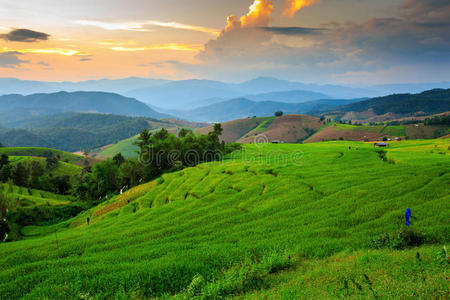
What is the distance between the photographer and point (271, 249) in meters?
18.4

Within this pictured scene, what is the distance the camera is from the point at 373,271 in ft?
44.9

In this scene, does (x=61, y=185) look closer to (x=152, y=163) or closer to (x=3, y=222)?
(x=152, y=163)

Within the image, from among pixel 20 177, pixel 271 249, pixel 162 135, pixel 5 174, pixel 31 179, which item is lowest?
pixel 31 179

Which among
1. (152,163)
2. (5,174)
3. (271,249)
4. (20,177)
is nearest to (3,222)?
(152,163)

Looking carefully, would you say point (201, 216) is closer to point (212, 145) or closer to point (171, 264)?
point (171, 264)

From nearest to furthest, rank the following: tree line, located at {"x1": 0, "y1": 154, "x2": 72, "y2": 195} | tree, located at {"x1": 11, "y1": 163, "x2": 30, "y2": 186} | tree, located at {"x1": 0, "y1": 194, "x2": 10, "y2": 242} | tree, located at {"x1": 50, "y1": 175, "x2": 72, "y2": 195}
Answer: tree, located at {"x1": 0, "y1": 194, "x2": 10, "y2": 242} → tree line, located at {"x1": 0, "y1": 154, "x2": 72, "y2": 195} → tree, located at {"x1": 11, "y1": 163, "x2": 30, "y2": 186} → tree, located at {"x1": 50, "y1": 175, "x2": 72, "y2": 195}

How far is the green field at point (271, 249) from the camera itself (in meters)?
13.4

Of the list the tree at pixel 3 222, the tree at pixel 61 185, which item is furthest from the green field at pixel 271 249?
the tree at pixel 61 185

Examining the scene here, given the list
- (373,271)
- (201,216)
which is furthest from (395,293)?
(201,216)

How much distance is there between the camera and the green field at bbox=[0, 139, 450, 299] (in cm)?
1342

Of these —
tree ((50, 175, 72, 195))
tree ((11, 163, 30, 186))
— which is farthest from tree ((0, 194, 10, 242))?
tree ((50, 175, 72, 195))

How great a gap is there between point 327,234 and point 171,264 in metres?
12.3

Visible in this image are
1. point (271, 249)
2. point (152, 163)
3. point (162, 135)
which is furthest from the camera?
point (162, 135)

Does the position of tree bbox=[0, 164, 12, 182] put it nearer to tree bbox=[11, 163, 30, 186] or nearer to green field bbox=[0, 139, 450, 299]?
tree bbox=[11, 163, 30, 186]
